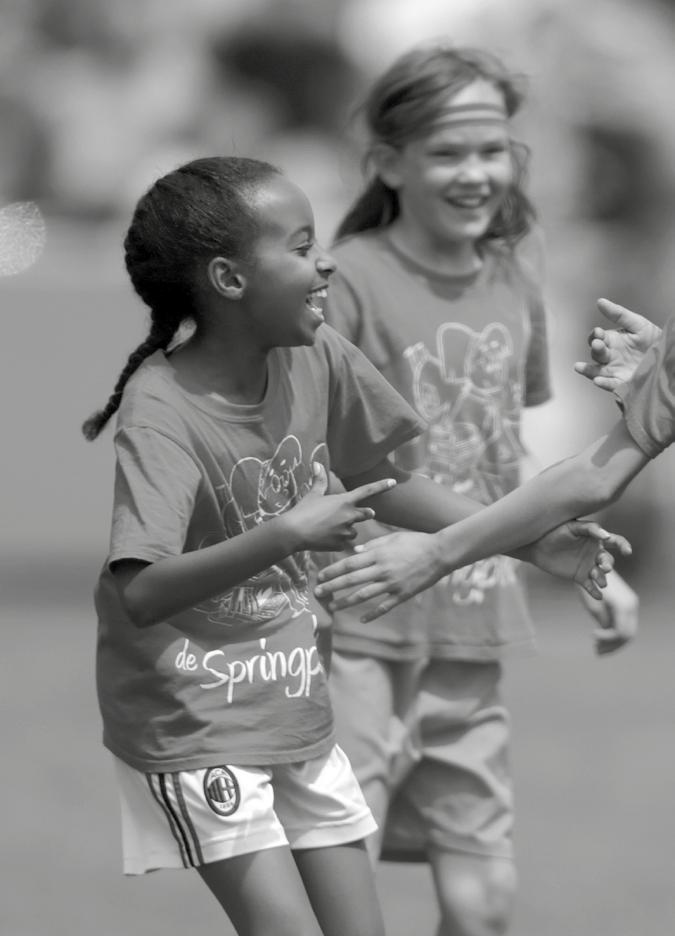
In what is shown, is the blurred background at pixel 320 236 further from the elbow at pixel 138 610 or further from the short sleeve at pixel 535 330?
the elbow at pixel 138 610

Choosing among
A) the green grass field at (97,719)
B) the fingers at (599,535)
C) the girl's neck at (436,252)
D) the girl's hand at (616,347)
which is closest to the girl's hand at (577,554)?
the fingers at (599,535)

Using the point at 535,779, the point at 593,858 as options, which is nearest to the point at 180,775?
the point at 593,858

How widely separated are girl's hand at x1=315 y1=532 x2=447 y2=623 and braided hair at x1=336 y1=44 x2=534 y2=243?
116 centimetres

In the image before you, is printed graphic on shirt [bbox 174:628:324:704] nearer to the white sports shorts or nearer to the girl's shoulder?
the white sports shorts

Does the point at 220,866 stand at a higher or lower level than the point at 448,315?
lower

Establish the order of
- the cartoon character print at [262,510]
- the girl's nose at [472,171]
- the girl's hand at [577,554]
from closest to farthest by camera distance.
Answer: the cartoon character print at [262,510], the girl's hand at [577,554], the girl's nose at [472,171]

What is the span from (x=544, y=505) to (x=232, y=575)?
2.10 feet

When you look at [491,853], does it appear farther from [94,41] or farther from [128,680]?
[94,41]

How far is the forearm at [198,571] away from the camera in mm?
2627

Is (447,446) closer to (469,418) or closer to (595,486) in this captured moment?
(469,418)

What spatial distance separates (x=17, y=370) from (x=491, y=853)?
537 cm

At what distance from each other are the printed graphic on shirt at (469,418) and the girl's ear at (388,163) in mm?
374

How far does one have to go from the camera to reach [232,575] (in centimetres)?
265

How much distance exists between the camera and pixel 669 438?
121 inches
